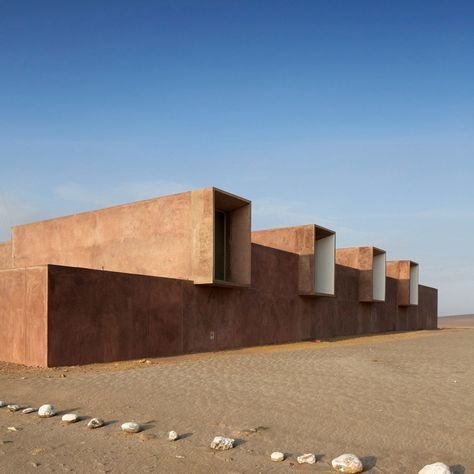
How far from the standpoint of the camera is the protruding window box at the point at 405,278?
126ft

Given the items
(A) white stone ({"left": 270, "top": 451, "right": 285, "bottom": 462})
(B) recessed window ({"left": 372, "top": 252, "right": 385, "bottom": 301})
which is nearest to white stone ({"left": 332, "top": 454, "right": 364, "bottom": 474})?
(A) white stone ({"left": 270, "top": 451, "right": 285, "bottom": 462})

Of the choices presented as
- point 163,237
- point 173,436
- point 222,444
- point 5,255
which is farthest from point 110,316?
point 5,255

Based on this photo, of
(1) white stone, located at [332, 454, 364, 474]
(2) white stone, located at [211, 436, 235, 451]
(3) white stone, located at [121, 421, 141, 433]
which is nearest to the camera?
(1) white stone, located at [332, 454, 364, 474]

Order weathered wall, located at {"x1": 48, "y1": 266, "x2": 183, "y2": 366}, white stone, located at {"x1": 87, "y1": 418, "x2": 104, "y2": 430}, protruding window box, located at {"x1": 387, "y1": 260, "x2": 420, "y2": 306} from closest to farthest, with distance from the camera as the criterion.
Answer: white stone, located at {"x1": 87, "y1": 418, "x2": 104, "y2": 430} → weathered wall, located at {"x1": 48, "y1": 266, "x2": 183, "y2": 366} → protruding window box, located at {"x1": 387, "y1": 260, "x2": 420, "y2": 306}

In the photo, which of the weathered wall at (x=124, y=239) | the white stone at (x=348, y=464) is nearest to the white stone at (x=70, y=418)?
the white stone at (x=348, y=464)

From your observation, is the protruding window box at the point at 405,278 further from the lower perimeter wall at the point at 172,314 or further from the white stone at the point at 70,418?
the white stone at the point at 70,418

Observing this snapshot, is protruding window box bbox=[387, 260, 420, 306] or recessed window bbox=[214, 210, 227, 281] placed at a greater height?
recessed window bbox=[214, 210, 227, 281]

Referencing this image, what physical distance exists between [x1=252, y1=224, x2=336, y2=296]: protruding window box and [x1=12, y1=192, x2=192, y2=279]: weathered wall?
25.8ft

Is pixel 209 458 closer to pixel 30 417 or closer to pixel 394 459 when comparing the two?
pixel 394 459

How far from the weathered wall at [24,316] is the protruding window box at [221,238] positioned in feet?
18.2

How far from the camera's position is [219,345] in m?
17.7

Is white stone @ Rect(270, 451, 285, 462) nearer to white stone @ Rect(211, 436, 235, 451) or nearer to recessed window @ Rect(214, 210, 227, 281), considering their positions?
white stone @ Rect(211, 436, 235, 451)

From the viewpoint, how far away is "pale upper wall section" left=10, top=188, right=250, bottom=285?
54.0 ft

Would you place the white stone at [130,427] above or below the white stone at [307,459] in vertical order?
below
